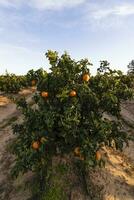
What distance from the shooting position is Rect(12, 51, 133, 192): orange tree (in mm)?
10562

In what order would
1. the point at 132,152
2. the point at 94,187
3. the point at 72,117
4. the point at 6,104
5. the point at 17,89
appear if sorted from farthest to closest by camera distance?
the point at 17,89, the point at 6,104, the point at 132,152, the point at 94,187, the point at 72,117

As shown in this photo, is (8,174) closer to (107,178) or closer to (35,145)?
(35,145)

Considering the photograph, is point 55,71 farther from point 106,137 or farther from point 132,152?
point 132,152

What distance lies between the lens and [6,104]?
994 inches

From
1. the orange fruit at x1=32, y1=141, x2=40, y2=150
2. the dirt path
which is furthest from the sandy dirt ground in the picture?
the orange fruit at x1=32, y1=141, x2=40, y2=150

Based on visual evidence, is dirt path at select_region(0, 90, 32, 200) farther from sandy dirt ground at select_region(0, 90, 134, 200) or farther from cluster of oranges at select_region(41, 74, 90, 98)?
cluster of oranges at select_region(41, 74, 90, 98)

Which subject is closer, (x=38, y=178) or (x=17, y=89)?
(x=38, y=178)

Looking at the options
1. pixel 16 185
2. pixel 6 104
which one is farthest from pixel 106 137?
pixel 6 104

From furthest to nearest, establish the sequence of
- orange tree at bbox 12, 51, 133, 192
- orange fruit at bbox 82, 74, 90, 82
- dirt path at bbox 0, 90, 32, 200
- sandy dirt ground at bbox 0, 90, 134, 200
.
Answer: dirt path at bbox 0, 90, 32, 200 < sandy dirt ground at bbox 0, 90, 134, 200 < orange fruit at bbox 82, 74, 90, 82 < orange tree at bbox 12, 51, 133, 192

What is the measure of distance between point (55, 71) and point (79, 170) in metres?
4.04

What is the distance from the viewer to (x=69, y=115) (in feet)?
34.3

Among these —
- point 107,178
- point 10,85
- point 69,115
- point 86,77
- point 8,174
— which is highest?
point 86,77

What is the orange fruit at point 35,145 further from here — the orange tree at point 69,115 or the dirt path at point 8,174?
the dirt path at point 8,174

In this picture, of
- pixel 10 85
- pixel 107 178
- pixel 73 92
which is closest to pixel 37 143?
pixel 73 92
